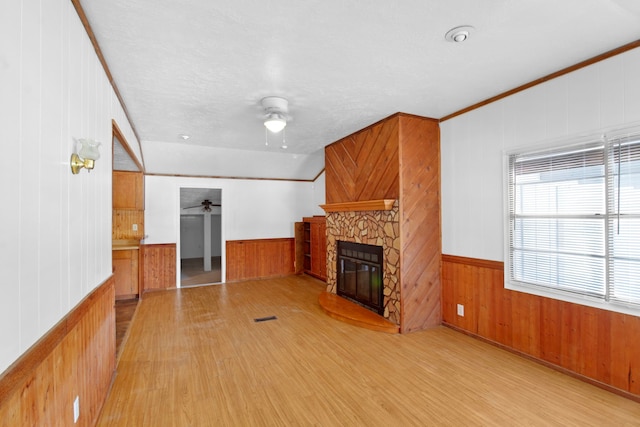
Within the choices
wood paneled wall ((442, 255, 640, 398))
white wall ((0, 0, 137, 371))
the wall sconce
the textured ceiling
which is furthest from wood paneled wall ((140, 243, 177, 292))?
wood paneled wall ((442, 255, 640, 398))

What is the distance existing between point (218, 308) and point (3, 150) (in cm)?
424

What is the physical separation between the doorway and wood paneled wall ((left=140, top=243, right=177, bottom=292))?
15.7 inches

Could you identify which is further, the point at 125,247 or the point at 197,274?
the point at 197,274

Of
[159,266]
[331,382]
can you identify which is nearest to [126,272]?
[159,266]

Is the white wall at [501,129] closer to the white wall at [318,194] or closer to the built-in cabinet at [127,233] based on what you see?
the white wall at [318,194]

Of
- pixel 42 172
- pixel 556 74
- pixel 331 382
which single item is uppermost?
pixel 556 74

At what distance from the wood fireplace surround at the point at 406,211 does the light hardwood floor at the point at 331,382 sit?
0.39 metres

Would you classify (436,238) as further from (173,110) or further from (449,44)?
(173,110)

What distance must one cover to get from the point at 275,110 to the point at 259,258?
4.28 meters

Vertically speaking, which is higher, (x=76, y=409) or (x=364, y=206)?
(x=364, y=206)

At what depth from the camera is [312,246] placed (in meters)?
6.93

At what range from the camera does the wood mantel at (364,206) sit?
12.5ft

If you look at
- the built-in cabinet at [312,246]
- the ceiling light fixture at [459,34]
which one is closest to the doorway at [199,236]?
the built-in cabinet at [312,246]

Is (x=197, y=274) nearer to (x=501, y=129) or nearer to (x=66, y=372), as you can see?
(x=66, y=372)
